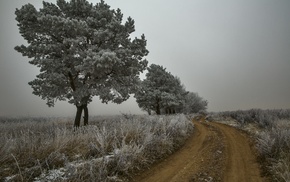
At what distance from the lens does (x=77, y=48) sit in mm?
13109

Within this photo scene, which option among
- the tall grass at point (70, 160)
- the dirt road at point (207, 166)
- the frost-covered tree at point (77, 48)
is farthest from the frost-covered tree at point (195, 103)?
the tall grass at point (70, 160)

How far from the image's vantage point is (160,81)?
33219mm

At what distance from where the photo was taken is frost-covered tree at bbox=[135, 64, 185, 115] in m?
31.3

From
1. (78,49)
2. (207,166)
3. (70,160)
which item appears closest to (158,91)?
(78,49)

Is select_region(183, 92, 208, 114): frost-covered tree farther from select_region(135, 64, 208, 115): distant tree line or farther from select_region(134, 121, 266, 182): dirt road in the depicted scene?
select_region(134, 121, 266, 182): dirt road

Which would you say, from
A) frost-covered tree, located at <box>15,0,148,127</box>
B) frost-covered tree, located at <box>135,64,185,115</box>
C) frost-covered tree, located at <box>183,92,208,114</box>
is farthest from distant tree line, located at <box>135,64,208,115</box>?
frost-covered tree, located at <box>183,92,208,114</box>

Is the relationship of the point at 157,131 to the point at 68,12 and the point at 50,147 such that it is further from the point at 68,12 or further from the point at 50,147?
the point at 68,12

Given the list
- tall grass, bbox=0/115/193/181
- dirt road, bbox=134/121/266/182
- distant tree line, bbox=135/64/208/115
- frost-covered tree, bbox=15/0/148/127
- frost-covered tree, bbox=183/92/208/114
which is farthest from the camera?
frost-covered tree, bbox=183/92/208/114

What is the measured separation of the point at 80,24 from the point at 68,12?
12.1 ft

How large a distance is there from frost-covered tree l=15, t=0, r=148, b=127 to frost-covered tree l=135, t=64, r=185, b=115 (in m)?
15.7

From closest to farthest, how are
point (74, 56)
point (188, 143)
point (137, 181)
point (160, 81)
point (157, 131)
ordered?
point (137, 181)
point (157, 131)
point (188, 143)
point (74, 56)
point (160, 81)

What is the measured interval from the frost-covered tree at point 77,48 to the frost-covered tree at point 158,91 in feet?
51.4

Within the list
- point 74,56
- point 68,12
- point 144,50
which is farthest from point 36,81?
point 144,50

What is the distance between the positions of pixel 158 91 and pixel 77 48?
1972cm
